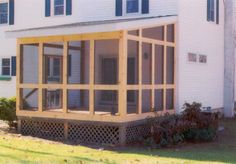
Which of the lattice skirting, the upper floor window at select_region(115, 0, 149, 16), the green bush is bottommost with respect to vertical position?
the lattice skirting

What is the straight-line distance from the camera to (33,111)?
1510 centimetres

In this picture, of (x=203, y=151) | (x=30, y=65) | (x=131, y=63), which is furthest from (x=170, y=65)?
(x=30, y=65)

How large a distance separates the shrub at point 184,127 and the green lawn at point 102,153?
394 mm

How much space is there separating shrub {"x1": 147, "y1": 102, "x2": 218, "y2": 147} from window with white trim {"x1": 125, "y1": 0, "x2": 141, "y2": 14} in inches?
172

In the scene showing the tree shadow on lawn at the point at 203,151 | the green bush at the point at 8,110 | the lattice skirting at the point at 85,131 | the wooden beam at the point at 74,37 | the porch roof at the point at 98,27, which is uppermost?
the porch roof at the point at 98,27

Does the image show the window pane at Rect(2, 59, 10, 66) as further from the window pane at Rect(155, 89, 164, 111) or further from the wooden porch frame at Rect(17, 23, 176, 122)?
the window pane at Rect(155, 89, 164, 111)

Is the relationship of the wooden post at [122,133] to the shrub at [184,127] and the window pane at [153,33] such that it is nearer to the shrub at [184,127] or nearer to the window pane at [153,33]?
the shrub at [184,127]

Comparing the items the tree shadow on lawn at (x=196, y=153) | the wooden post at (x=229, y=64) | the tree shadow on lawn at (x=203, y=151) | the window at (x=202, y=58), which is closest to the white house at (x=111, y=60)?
the window at (x=202, y=58)

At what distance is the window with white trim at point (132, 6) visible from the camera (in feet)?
57.3

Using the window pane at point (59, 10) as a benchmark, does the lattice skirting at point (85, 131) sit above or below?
below

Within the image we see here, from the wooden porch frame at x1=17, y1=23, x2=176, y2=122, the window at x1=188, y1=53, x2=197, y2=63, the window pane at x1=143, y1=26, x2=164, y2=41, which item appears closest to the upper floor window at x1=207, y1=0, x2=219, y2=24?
the window at x1=188, y1=53, x2=197, y2=63

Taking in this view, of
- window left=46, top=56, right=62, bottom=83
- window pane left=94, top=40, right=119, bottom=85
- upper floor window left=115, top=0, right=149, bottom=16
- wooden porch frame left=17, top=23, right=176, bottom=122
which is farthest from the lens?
window left=46, top=56, right=62, bottom=83

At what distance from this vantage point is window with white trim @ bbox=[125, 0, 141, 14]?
17467mm

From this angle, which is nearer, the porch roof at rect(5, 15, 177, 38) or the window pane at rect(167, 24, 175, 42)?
the porch roof at rect(5, 15, 177, 38)
